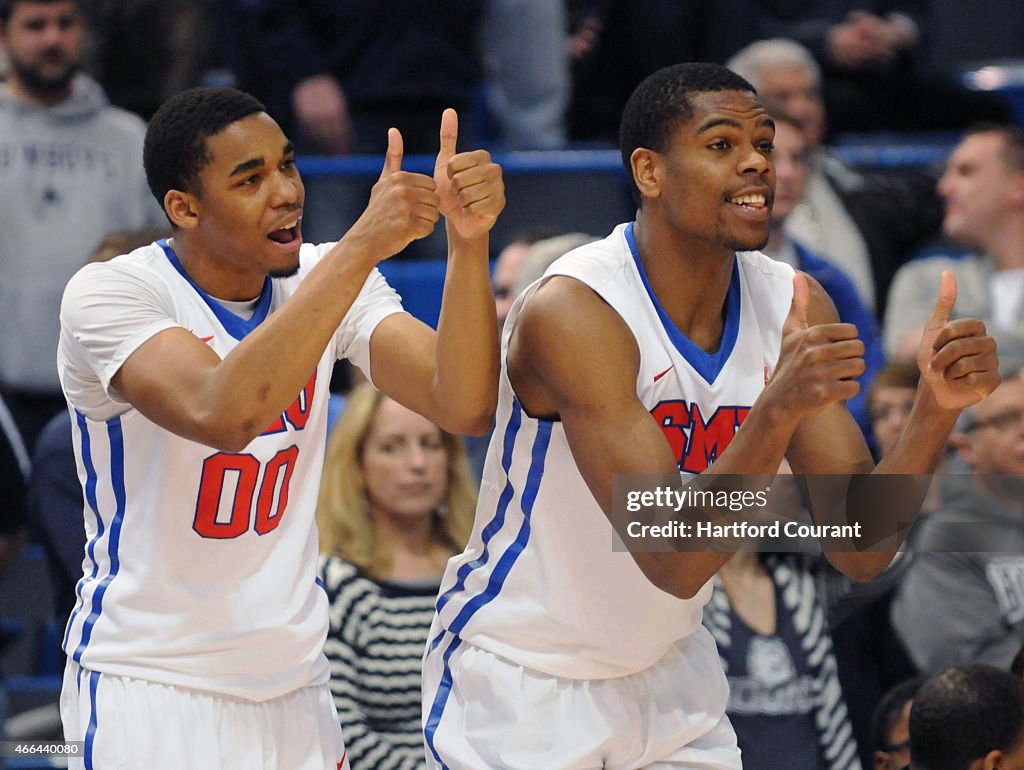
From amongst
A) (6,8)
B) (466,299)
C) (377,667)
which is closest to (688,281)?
(466,299)

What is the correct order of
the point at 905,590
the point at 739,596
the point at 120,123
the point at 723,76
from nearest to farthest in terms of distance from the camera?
the point at 723,76
the point at 739,596
the point at 905,590
the point at 120,123

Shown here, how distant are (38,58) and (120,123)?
35 centimetres

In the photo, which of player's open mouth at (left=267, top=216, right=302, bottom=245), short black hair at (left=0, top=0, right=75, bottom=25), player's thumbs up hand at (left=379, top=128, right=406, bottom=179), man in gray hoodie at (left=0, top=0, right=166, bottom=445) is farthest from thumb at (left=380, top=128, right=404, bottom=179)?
short black hair at (left=0, top=0, right=75, bottom=25)

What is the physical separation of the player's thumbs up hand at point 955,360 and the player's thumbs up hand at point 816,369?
0.27m

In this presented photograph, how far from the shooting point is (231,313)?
3.54 metres

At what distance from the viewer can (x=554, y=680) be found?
3.35m

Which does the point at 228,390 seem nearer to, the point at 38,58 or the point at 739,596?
the point at 739,596

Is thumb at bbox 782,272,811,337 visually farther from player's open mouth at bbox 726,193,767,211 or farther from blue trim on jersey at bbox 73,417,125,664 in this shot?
blue trim on jersey at bbox 73,417,125,664

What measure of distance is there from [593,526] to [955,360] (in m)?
0.74

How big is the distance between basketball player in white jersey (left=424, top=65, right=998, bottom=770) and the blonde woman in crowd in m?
0.97

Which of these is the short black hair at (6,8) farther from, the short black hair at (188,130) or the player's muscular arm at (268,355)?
the player's muscular arm at (268,355)

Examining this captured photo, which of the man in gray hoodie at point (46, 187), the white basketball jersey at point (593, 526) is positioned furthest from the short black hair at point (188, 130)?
the man in gray hoodie at point (46, 187)

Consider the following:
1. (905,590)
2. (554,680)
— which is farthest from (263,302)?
(905,590)

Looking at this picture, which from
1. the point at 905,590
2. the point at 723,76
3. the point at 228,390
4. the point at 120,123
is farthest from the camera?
the point at 120,123
